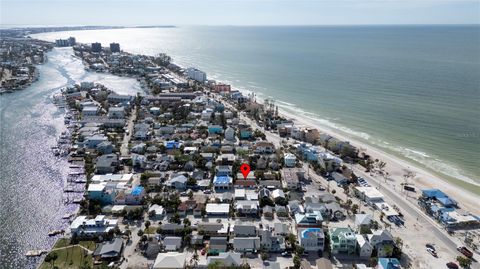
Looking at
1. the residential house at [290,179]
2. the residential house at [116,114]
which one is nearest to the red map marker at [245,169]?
the residential house at [290,179]

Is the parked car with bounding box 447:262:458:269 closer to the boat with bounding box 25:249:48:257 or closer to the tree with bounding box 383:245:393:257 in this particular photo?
the tree with bounding box 383:245:393:257

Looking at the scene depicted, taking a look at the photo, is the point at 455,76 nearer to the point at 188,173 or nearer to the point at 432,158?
the point at 432,158

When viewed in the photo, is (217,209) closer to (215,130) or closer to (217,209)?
(217,209)

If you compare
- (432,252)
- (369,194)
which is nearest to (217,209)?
(369,194)

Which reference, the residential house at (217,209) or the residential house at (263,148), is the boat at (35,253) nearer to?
the residential house at (217,209)

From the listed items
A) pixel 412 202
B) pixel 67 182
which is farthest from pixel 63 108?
pixel 412 202
